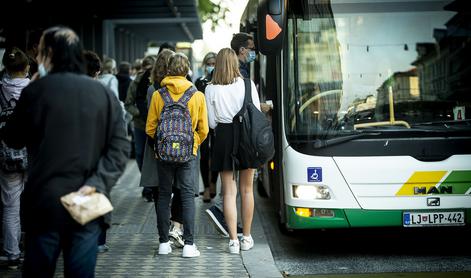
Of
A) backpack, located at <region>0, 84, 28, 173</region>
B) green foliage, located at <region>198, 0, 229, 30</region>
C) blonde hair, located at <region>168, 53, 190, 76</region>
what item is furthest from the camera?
green foliage, located at <region>198, 0, 229, 30</region>

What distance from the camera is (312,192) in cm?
775

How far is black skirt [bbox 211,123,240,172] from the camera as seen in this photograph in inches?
309

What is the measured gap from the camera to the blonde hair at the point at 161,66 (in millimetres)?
7970

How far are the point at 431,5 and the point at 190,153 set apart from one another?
2640mm

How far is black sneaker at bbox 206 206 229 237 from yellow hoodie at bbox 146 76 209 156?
1245mm

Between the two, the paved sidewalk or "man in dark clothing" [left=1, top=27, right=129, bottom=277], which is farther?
the paved sidewalk

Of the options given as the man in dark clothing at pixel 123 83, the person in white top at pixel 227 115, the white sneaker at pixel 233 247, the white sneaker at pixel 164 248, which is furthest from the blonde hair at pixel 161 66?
the man in dark clothing at pixel 123 83

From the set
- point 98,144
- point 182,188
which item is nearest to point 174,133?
point 182,188

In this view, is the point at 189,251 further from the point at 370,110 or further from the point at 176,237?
the point at 370,110

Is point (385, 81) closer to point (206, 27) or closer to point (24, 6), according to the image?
point (24, 6)

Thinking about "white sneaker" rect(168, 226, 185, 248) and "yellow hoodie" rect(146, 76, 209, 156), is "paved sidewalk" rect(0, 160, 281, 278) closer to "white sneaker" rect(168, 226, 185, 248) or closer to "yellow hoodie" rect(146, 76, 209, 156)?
"white sneaker" rect(168, 226, 185, 248)

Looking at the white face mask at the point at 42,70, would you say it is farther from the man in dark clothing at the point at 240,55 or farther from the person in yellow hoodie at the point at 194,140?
the man in dark clothing at the point at 240,55

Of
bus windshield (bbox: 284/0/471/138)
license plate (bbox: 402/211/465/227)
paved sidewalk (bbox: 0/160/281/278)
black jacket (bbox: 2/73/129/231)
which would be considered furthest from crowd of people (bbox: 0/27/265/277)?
license plate (bbox: 402/211/465/227)

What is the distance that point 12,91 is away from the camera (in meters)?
7.05
